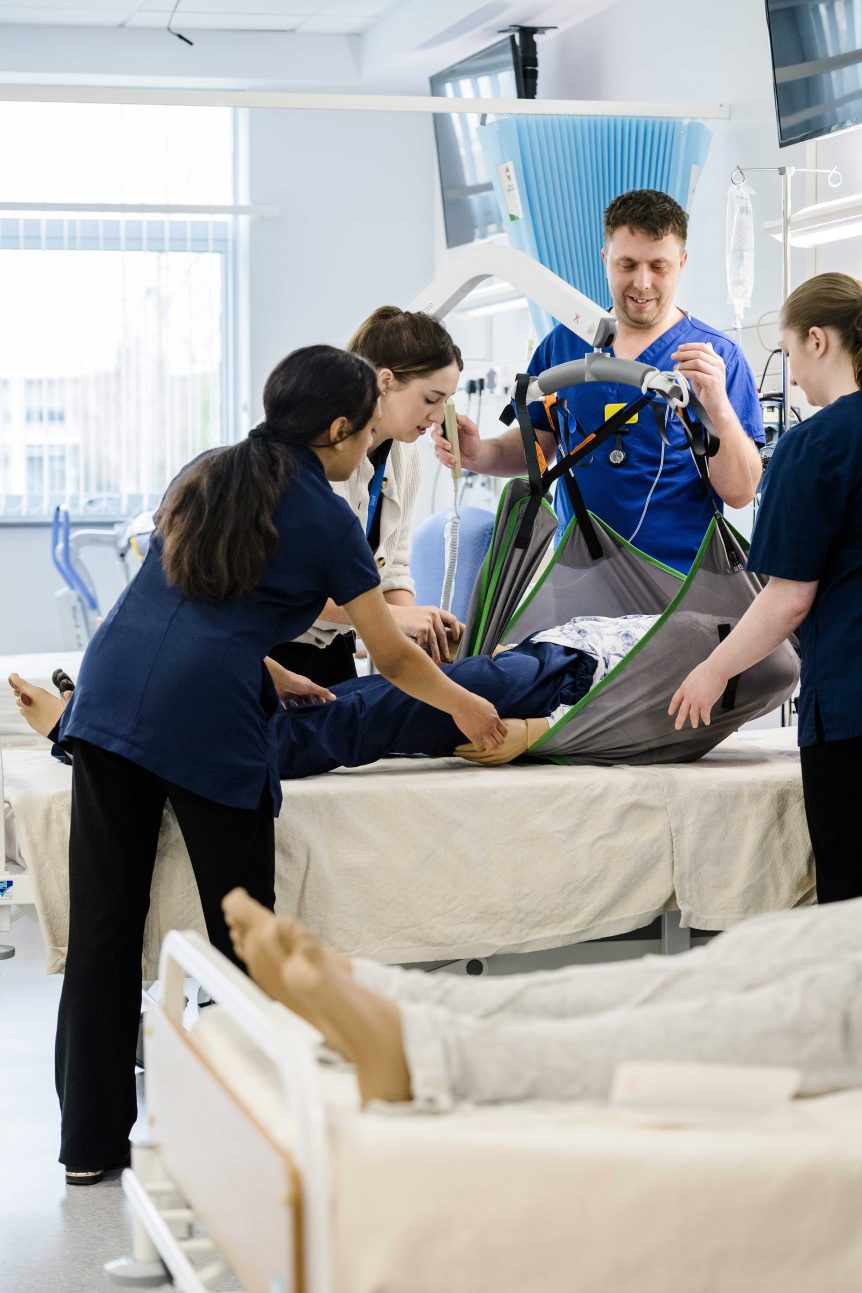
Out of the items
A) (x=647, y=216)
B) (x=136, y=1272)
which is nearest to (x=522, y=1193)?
(x=136, y=1272)

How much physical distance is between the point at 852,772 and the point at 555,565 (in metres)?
0.76

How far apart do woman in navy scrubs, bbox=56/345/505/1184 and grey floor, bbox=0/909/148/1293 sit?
0.14m

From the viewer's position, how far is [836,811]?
212 centimetres

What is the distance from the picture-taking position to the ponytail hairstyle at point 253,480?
193 cm

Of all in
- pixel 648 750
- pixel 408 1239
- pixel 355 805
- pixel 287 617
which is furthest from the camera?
pixel 648 750

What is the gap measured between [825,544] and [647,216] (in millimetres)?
914

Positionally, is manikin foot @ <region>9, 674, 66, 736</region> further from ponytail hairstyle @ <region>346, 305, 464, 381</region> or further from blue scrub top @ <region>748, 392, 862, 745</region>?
blue scrub top @ <region>748, 392, 862, 745</region>

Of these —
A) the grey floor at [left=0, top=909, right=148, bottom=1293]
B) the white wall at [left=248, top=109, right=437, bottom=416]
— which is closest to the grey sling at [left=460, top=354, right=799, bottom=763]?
the grey floor at [left=0, top=909, right=148, bottom=1293]

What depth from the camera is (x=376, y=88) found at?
655 cm

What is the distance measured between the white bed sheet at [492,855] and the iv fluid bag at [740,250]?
1.54m

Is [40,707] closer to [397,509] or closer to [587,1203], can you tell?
[397,509]

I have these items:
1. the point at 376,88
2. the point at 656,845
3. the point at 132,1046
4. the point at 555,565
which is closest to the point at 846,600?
the point at 656,845

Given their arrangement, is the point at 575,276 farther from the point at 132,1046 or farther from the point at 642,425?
the point at 132,1046

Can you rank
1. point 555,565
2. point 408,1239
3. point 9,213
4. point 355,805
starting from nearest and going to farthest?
point 408,1239
point 355,805
point 555,565
point 9,213
